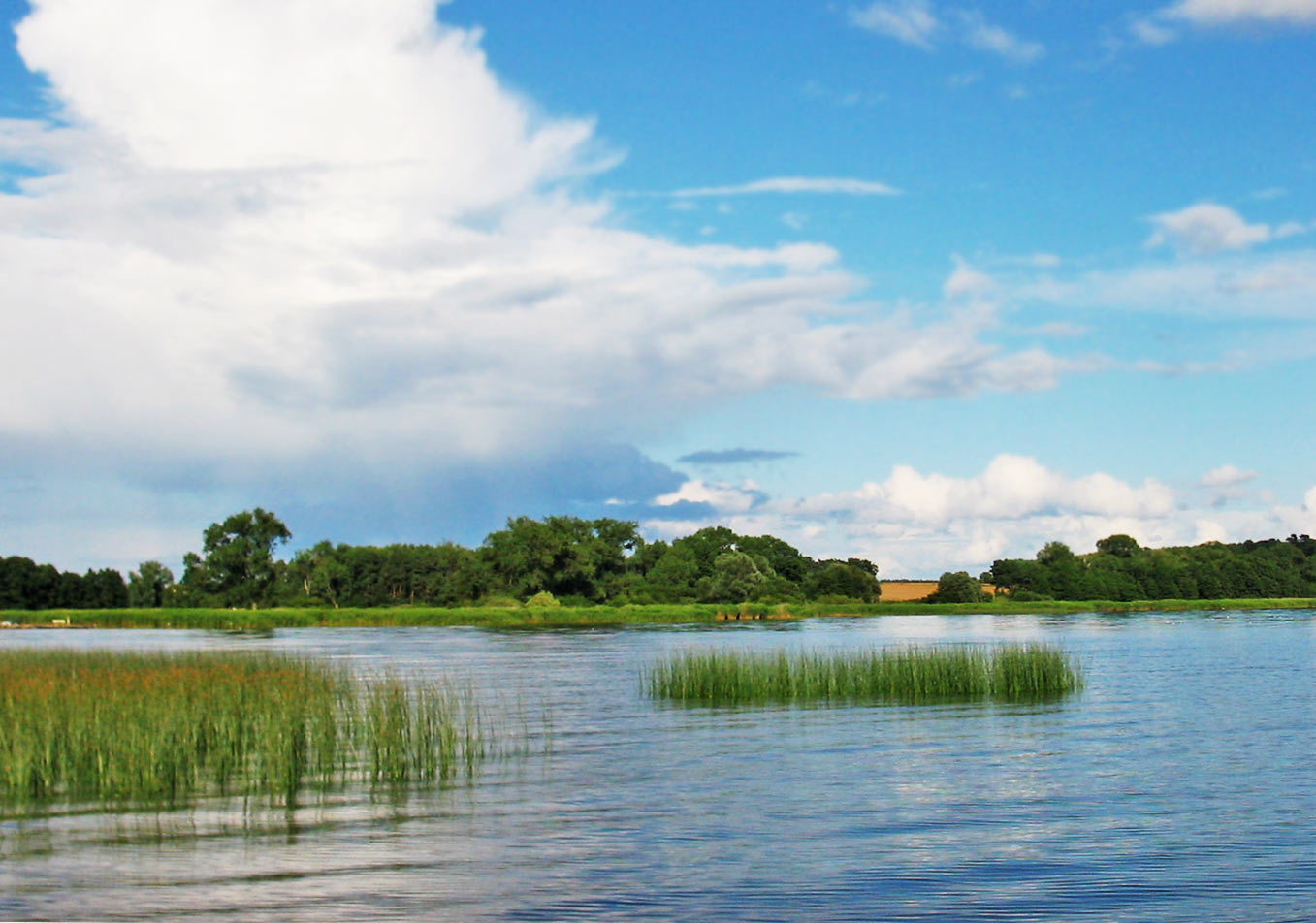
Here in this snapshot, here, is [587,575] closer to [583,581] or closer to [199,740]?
[583,581]

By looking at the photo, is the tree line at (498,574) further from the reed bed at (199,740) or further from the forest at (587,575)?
the reed bed at (199,740)

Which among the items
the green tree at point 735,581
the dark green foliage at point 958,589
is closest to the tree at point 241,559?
the green tree at point 735,581

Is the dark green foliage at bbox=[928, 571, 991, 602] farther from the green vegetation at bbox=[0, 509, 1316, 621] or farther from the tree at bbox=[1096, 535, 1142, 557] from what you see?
the tree at bbox=[1096, 535, 1142, 557]

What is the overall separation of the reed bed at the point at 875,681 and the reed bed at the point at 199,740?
36.2ft

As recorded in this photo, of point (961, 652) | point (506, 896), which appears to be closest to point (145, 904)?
point (506, 896)

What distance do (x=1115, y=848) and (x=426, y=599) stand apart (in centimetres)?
11983

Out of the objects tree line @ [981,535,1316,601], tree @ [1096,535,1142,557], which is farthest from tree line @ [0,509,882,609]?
tree @ [1096,535,1142,557]

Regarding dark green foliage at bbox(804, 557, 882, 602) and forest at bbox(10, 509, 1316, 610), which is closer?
forest at bbox(10, 509, 1316, 610)

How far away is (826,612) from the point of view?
10375 centimetres

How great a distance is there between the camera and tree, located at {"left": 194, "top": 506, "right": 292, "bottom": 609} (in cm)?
11288

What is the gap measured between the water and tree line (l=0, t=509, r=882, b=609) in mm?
77091

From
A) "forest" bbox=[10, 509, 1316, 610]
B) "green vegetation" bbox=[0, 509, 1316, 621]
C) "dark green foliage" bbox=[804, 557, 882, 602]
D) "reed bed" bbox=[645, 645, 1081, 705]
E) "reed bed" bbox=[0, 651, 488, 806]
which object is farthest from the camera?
"dark green foliage" bbox=[804, 557, 882, 602]

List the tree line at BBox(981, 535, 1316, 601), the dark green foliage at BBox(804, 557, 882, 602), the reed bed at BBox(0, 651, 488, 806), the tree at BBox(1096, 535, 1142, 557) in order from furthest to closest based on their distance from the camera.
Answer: the tree at BBox(1096, 535, 1142, 557) → the tree line at BBox(981, 535, 1316, 601) → the dark green foliage at BBox(804, 557, 882, 602) → the reed bed at BBox(0, 651, 488, 806)

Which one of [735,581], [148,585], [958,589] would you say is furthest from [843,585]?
[148,585]
